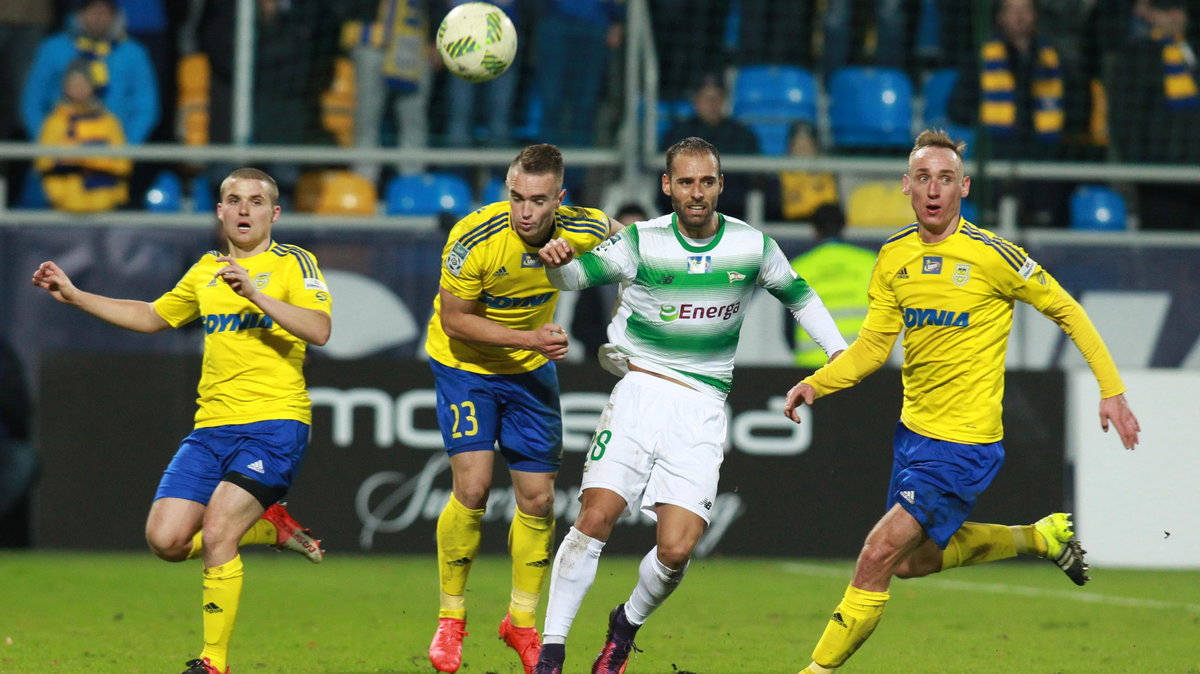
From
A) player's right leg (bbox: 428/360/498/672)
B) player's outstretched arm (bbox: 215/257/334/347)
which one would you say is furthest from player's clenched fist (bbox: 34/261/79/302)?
player's right leg (bbox: 428/360/498/672)

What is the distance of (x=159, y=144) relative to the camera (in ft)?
42.3

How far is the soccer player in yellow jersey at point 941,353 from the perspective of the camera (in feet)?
19.9

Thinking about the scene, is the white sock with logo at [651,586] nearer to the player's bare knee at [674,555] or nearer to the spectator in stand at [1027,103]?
the player's bare knee at [674,555]

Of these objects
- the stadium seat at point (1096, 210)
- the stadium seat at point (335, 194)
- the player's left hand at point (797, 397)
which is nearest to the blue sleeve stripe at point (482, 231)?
the player's left hand at point (797, 397)

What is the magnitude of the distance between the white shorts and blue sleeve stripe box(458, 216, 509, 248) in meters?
0.99

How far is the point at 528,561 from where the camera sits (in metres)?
6.86

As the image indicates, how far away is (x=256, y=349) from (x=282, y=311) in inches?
13.7

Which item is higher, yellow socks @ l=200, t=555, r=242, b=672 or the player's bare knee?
the player's bare knee

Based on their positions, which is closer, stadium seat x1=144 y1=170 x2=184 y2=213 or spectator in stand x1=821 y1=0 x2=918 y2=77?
stadium seat x1=144 y1=170 x2=184 y2=213

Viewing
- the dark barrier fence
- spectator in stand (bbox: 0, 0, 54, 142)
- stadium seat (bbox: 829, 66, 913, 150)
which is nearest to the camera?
the dark barrier fence

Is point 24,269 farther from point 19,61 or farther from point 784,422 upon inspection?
point 784,422

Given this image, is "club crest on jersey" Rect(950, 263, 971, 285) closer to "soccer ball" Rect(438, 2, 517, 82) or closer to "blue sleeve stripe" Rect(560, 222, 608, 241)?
"blue sleeve stripe" Rect(560, 222, 608, 241)

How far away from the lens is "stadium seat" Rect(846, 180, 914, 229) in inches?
489

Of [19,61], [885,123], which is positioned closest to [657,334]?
[885,123]
